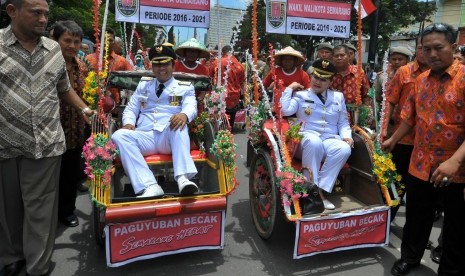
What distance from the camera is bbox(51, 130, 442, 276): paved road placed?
116 inches

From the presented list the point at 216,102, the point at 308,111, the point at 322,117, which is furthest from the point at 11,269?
the point at 322,117

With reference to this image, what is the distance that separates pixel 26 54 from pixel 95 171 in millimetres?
961

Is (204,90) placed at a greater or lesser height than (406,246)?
greater

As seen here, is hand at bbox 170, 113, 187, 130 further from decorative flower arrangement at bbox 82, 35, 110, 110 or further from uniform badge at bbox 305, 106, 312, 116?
uniform badge at bbox 305, 106, 312, 116

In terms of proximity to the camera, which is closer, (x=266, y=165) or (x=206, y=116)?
(x=266, y=165)

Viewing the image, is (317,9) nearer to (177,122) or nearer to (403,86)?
(403,86)

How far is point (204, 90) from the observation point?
420cm

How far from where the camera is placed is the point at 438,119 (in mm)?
2508

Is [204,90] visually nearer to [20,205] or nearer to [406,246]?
[20,205]

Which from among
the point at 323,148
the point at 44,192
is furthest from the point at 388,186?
the point at 44,192

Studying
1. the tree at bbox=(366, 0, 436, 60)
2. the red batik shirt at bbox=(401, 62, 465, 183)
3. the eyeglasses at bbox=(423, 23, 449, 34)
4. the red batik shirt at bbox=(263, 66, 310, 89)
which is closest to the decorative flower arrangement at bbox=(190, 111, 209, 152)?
the red batik shirt at bbox=(263, 66, 310, 89)

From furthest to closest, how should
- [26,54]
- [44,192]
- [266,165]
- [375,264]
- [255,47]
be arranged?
[255,47] < [266,165] < [375,264] < [44,192] < [26,54]

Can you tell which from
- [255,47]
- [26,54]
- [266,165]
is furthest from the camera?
[255,47]

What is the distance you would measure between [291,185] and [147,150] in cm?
137
